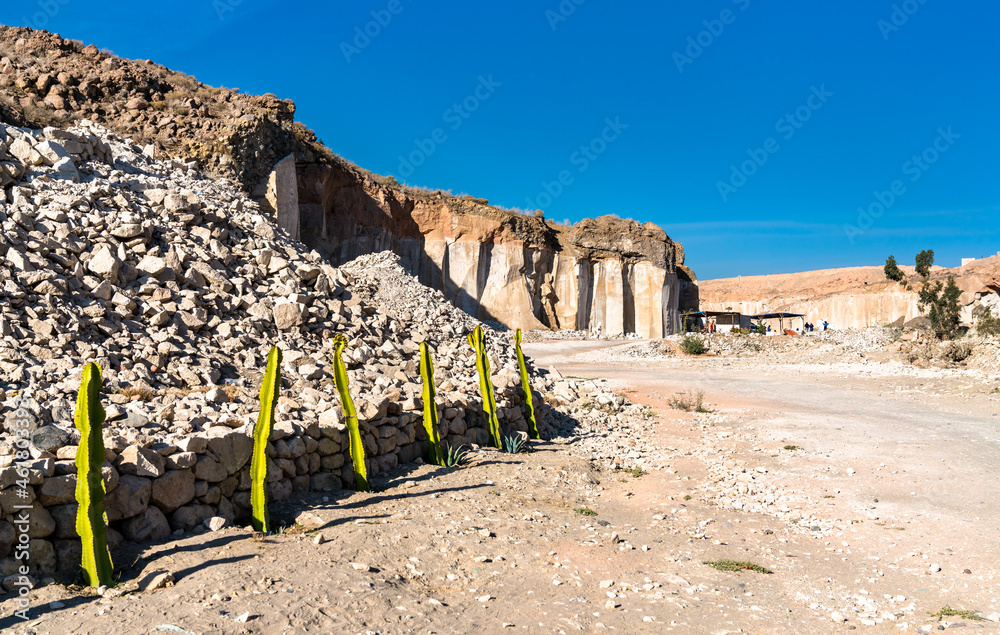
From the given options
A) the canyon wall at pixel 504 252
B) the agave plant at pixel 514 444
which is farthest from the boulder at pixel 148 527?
the canyon wall at pixel 504 252

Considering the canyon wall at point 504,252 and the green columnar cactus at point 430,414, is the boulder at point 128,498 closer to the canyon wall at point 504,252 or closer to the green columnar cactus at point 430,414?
the green columnar cactus at point 430,414

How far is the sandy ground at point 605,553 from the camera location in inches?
162

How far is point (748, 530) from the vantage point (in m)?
6.39

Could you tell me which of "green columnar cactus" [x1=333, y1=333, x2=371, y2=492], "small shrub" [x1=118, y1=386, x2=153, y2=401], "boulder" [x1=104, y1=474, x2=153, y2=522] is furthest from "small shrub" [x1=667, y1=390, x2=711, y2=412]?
"boulder" [x1=104, y1=474, x2=153, y2=522]

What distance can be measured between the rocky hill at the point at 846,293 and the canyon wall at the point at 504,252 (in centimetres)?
2269

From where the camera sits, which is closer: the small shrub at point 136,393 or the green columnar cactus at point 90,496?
the green columnar cactus at point 90,496

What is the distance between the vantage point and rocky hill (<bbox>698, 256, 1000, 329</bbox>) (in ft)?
168

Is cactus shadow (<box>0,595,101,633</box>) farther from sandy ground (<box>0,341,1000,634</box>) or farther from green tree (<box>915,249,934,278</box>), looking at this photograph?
green tree (<box>915,249,934,278</box>)

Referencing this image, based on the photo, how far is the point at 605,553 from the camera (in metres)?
5.57

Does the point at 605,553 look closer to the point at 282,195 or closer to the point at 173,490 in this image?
the point at 173,490

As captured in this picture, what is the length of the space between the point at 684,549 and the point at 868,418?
9.22 metres

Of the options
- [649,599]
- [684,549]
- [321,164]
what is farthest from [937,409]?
[321,164]

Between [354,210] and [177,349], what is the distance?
1146 inches

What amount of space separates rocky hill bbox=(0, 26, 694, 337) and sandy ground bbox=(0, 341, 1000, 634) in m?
7.55
